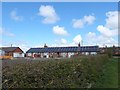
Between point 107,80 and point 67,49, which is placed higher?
point 67,49

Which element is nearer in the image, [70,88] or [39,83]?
[39,83]

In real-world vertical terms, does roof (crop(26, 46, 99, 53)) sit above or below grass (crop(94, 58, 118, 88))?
above

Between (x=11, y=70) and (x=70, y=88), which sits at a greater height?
(x=11, y=70)

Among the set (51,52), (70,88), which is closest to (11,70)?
(70,88)

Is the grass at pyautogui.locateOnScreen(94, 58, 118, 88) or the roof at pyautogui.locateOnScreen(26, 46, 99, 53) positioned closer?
the grass at pyautogui.locateOnScreen(94, 58, 118, 88)

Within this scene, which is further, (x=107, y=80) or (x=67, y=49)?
(x=67, y=49)

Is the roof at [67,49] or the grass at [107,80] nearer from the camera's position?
the grass at [107,80]

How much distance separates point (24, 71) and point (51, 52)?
3372 inches

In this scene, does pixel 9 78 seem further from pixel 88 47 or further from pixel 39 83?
pixel 88 47

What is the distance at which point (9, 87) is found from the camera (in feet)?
17.7

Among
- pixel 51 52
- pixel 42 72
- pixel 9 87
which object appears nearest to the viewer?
pixel 9 87

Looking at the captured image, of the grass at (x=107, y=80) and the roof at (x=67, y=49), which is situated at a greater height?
the roof at (x=67, y=49)


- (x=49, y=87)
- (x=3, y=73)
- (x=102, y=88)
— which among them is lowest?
(x=102, y=88)

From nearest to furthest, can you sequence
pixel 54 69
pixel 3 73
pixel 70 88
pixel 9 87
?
pixel 9 87
pixel 3 73
pixel 54 69
pixel 70 88
